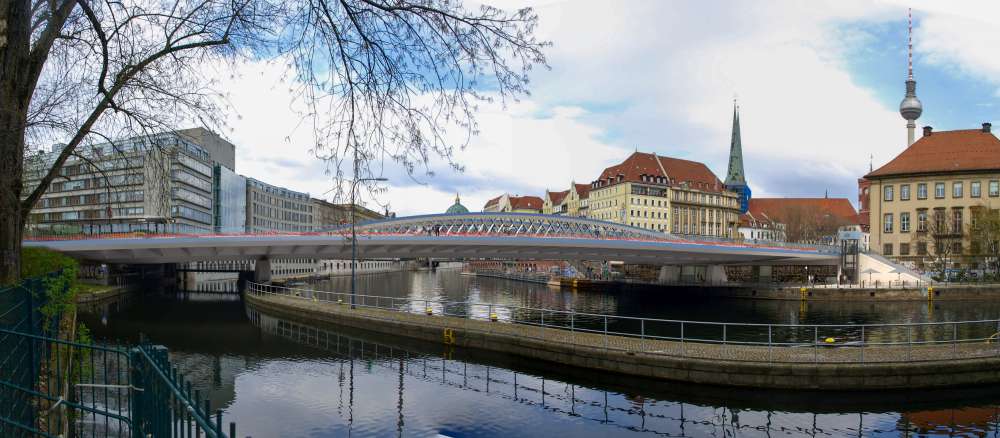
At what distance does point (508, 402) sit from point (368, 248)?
30.8 m

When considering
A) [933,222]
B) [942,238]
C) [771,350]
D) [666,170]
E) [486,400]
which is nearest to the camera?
[486,400]

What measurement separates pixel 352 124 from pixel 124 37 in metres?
5.36

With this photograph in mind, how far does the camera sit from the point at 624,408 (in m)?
17.1

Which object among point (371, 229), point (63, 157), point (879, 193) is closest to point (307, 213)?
point (371, 229)

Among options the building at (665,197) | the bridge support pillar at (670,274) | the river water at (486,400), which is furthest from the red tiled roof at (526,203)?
the river water at (486,400)

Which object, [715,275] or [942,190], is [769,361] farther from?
[942,190]

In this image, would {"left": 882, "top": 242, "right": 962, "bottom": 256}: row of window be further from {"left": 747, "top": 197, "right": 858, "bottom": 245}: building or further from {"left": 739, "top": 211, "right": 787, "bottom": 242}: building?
{"left": 739, "top": 211, "right": 787, "bottom": 242}: building

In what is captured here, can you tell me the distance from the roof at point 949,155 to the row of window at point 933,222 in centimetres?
488

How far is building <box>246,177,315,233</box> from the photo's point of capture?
110 meters

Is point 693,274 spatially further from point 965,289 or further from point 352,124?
point 352,124

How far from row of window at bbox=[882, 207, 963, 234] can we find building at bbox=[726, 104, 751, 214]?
63521 mm

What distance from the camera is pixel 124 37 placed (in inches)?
347

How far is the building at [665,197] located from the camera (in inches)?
4791

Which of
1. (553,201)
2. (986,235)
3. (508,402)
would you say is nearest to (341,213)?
(508,402)
